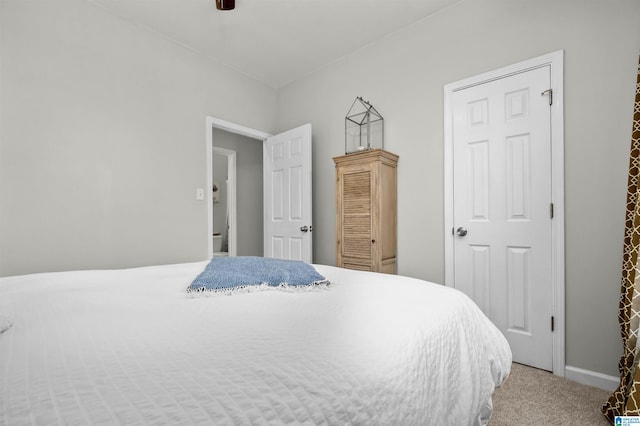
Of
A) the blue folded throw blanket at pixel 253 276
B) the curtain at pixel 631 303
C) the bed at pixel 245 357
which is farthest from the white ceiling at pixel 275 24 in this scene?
the bed at pixel 245 357

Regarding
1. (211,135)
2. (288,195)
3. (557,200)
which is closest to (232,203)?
(288,195)

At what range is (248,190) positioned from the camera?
4.68 metres

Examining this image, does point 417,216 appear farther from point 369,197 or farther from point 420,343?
point 420,343

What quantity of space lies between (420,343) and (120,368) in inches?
26.5

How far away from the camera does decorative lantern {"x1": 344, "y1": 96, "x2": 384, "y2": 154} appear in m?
2.97

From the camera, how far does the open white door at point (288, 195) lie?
3.34 metres

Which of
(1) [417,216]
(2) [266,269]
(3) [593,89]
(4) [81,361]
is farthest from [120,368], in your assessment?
(3) [593,89]

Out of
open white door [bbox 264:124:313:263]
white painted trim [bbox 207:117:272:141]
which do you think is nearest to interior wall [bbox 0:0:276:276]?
white painted trim [bbox 207:117:272:141]

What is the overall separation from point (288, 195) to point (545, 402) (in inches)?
109

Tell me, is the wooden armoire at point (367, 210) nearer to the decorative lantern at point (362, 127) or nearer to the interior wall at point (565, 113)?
the interior wall at point (565, 113)

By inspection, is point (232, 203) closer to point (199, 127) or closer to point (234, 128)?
point (234, 128)

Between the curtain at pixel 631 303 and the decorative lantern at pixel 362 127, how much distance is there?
174 cm

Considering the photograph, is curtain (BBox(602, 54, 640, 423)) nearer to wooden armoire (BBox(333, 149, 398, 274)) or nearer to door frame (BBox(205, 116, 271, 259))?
wooden armoire (BBox(333, 149, 398, 274))

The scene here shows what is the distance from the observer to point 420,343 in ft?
2.60
